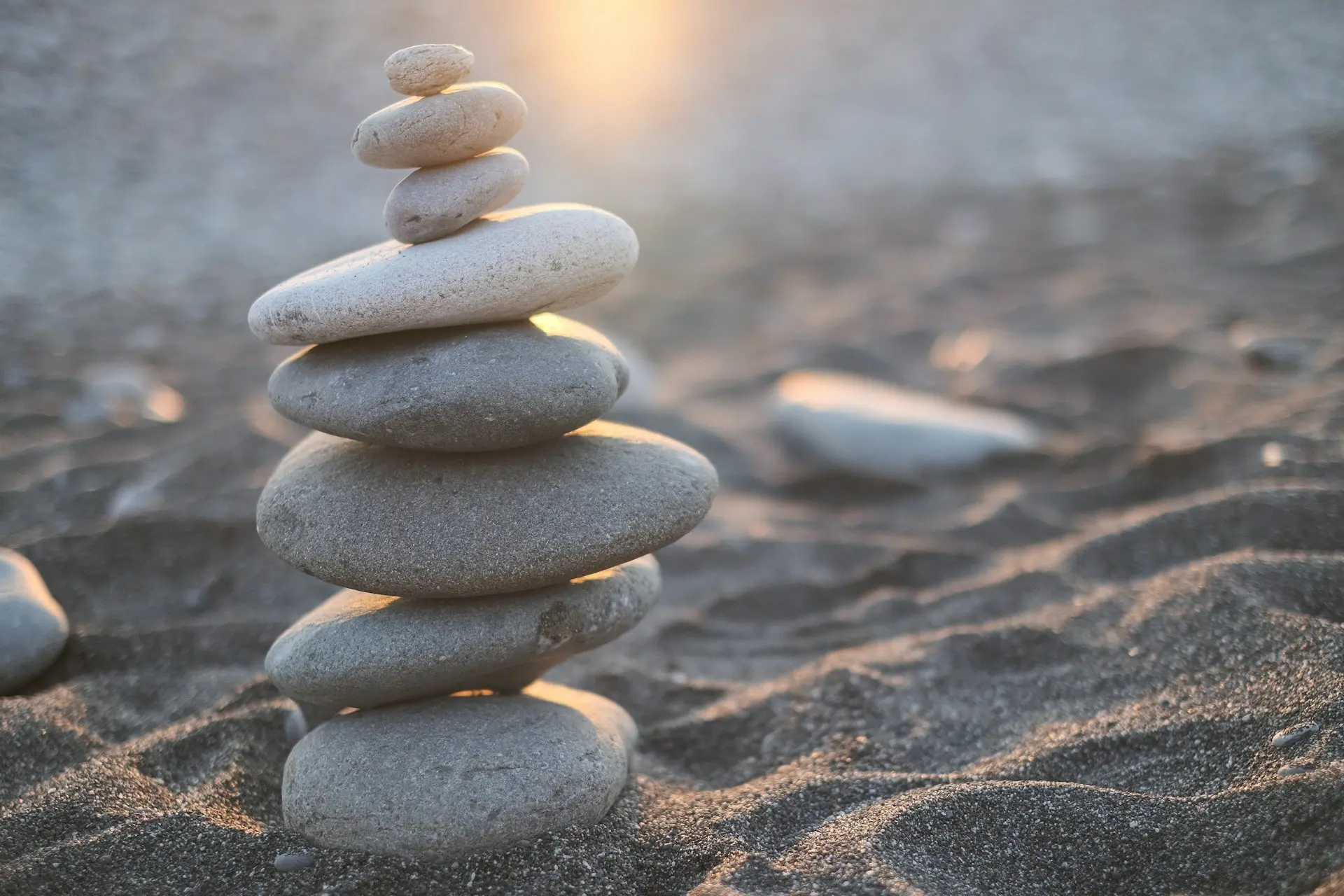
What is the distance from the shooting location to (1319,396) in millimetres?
4262

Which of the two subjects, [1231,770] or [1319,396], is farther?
[1319,396]

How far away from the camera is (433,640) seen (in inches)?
89.7

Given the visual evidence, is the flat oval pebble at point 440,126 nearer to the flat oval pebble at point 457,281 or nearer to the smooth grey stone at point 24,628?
the flat oval pebble at point 457,281

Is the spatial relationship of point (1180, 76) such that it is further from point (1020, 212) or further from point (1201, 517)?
point (1201, 517)

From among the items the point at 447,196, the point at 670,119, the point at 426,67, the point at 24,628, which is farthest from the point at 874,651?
the point at 670,119

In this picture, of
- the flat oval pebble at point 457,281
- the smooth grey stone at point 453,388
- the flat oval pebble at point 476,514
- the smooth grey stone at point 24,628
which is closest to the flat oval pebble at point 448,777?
the flat oval pebble at point 476,514

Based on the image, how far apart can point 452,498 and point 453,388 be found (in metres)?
0.26

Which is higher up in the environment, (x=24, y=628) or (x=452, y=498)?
(x=452, y=498)

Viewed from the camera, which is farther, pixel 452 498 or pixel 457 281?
pixel 452 498

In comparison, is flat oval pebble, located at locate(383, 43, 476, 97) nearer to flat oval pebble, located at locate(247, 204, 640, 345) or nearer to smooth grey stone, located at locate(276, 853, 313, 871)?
flat oval pebble, located at locate(247, 204, 640, 345)

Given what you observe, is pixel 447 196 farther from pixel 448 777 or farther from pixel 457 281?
pixel 448 777

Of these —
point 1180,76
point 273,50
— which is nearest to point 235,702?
point 273,50

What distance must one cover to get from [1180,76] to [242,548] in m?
13.1

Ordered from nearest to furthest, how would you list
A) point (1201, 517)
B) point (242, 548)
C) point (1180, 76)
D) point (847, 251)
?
point (1201, 517) < point (242, 548) < point (847, 251) < point (1180, 76)
